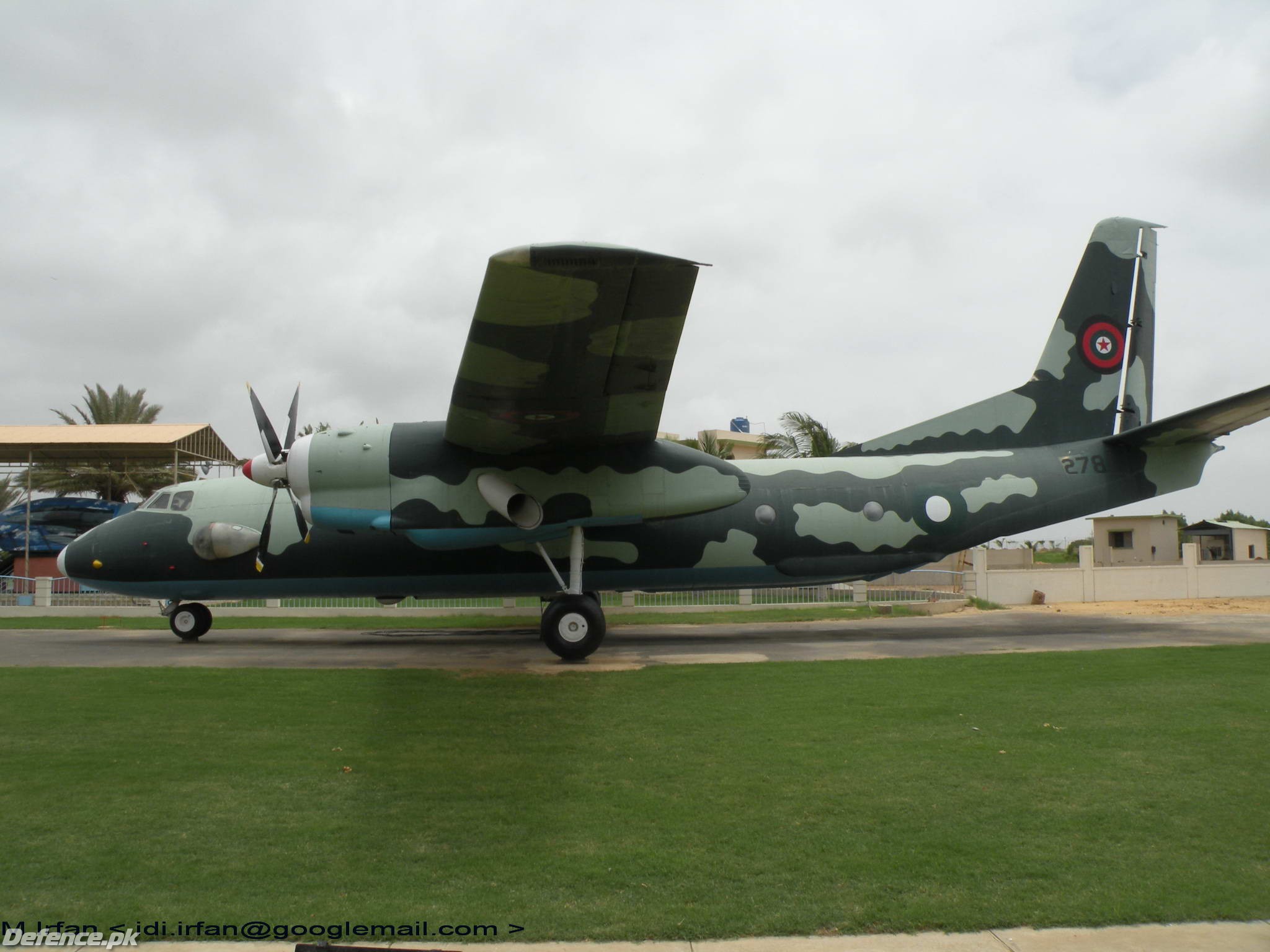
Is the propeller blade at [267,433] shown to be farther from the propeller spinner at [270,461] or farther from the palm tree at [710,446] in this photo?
the palm tree at [710,446]

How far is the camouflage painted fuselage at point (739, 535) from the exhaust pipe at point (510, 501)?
94cm

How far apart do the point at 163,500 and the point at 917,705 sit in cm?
1388

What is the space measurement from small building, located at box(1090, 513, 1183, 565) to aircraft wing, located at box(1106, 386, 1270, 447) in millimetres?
21290

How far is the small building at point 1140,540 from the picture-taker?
3569 cm

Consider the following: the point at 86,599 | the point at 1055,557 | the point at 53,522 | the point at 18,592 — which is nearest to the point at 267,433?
the point at 86,599

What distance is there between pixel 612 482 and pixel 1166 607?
16.4 metres

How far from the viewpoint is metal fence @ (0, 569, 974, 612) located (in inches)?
907

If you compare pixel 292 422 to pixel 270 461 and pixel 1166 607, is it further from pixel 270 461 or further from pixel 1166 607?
pixel 1166 607

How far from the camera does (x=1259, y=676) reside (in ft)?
32.3

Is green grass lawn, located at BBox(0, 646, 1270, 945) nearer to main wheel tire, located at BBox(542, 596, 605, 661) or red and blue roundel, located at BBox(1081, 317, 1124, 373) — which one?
main wheel tire, located at BBox(542, 596, 605, 661)

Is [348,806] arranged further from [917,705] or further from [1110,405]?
[1110,405]

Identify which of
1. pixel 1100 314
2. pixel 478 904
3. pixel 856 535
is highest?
pixel 1100 314

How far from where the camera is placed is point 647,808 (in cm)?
560

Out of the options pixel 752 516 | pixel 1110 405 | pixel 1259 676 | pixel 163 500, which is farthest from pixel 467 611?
pixel 1259 676
